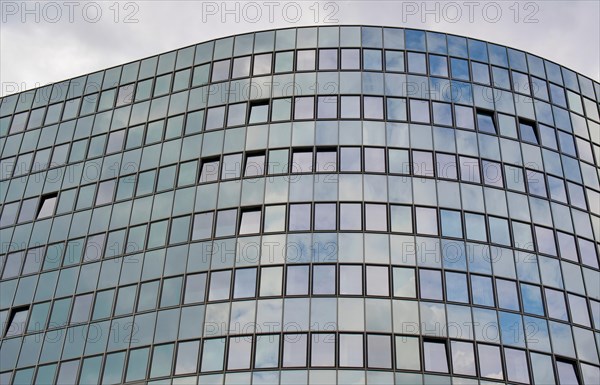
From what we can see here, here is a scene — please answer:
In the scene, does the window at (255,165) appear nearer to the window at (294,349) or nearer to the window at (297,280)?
the window at (297,280)

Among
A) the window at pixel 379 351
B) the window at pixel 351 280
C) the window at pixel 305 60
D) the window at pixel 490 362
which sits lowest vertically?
the window at pixel 490 362

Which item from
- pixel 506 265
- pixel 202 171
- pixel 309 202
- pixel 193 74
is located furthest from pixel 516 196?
pixel 193 74

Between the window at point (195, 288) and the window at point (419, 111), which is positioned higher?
the window at point (419, 111)

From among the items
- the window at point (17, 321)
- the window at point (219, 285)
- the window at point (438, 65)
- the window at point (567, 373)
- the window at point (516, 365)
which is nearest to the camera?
the window at point (516, 365)

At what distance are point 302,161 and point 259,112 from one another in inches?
168

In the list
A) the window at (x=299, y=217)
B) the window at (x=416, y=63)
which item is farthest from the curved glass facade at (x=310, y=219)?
the window at (x=416, y=63)

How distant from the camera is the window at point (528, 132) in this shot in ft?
134

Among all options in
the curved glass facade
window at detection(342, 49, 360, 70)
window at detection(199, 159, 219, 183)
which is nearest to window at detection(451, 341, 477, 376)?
the curved glass facade

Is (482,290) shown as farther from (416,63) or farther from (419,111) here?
(416,63)

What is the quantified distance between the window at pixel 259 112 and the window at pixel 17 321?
15051mm

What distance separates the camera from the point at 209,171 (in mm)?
39094

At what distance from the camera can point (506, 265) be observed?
35906 millimetres

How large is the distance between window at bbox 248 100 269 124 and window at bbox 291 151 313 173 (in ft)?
9.84

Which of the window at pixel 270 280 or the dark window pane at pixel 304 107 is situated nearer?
the window at pixel 270 280
